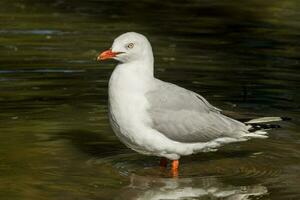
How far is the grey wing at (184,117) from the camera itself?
10844mm

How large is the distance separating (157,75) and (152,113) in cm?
520

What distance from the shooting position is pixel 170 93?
11.0m

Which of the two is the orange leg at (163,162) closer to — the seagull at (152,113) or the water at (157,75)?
the water at (157,75)

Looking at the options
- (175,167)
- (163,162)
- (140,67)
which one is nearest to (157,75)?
(163,162)

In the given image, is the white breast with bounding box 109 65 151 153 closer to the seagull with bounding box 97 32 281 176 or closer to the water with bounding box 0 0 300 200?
the seagull with bounding box 97 32 281 176

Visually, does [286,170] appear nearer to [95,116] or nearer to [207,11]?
Answer: [95,116]

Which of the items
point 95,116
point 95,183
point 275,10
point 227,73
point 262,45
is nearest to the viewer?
point 95,183

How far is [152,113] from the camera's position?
10.8m

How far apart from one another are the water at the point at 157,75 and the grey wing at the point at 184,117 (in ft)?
1.44

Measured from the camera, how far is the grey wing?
1084cm

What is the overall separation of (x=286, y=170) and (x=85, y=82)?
495 centimetres

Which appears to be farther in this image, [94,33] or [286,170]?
[94,33]

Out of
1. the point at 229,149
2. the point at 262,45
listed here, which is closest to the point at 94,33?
the point at 262,45

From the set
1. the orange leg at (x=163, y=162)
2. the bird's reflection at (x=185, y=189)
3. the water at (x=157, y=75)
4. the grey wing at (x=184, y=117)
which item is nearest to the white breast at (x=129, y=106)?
the grey wing at (x=184, y=117)
